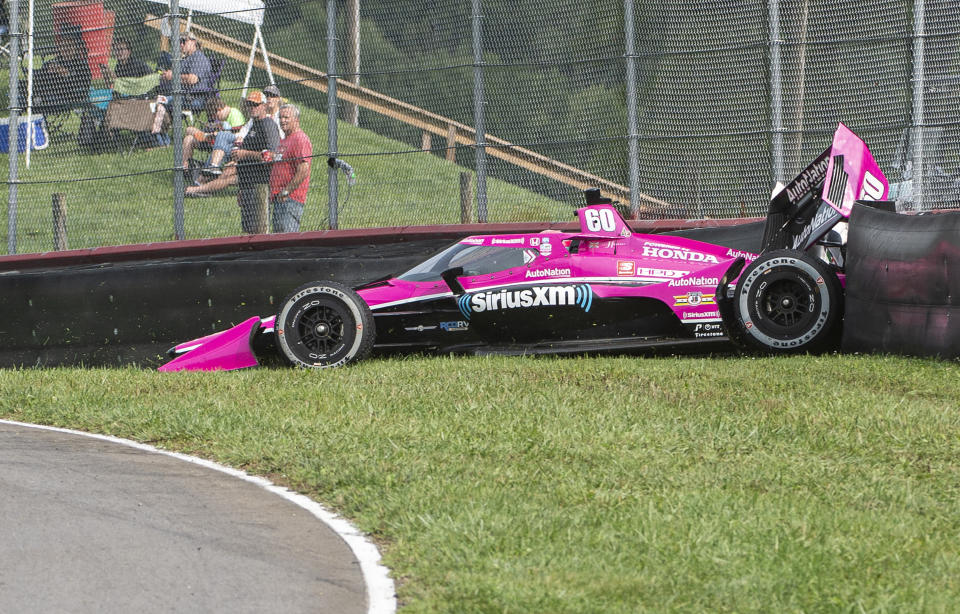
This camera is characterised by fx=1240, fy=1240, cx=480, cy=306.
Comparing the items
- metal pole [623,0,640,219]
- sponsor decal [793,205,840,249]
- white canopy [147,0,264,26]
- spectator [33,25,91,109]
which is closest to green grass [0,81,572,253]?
spectator [33,25,91,109]

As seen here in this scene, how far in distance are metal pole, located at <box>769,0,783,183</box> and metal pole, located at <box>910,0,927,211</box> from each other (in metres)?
1.21

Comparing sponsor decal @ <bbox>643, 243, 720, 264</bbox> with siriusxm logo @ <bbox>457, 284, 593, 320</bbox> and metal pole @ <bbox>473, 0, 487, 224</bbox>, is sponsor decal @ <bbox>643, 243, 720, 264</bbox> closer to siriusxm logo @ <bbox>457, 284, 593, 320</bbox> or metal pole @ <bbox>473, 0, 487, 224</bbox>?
siriusxm logo @ <bbox>457, 284, 593, 320</bbox>

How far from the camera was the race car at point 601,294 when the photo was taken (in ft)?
30.6

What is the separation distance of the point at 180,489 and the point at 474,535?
188 cm

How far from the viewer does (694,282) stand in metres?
9.55

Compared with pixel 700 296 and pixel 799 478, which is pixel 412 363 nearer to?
pixel 700 296

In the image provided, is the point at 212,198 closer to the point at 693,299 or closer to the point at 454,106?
the point at 454,106

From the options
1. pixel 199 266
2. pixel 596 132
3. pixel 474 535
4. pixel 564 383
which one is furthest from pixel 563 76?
pixel 474 535

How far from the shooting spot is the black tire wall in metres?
8.54

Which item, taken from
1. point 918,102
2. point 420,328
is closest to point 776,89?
point 918,102

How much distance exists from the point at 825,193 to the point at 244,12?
6817 mm

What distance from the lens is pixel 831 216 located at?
9867 mm

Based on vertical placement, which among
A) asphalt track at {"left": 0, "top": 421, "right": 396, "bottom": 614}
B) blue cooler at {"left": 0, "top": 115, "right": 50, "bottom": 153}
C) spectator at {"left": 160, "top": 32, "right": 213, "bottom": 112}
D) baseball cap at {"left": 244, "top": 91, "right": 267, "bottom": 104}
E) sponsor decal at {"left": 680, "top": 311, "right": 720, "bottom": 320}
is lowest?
asphalt track at {"left": 0, "top": 421, "right": 396, "bottom": 614}

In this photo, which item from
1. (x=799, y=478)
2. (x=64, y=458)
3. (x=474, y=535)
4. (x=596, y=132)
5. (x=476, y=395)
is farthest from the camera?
(x=596, y=132)
